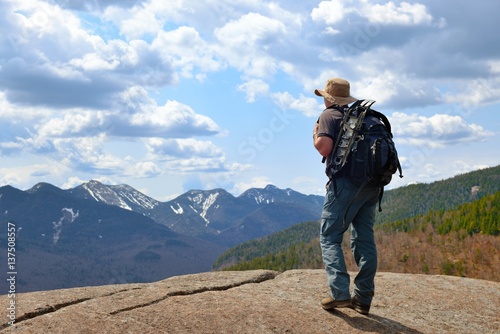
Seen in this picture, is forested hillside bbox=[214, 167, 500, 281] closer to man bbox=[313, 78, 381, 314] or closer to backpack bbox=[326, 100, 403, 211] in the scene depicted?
man bbox=[313, 78, 381, 314]

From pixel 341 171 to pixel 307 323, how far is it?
282 centimetres

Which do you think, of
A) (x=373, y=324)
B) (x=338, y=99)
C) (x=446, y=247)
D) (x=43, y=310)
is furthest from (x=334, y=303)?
(x=446, y=247)

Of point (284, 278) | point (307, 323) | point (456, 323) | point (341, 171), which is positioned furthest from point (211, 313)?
point (456, 323)

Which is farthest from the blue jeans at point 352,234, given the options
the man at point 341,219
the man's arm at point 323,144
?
the man's arm at point 323,144

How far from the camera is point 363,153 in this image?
30.1ft

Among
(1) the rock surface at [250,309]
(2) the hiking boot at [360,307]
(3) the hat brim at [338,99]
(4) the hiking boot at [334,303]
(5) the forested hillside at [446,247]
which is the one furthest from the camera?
(5) the forested hillside at [446,247]

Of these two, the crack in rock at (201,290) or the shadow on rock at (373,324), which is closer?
the shadow on rock at (373,324)

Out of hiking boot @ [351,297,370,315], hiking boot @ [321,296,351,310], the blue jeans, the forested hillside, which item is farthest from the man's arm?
the forested hillside

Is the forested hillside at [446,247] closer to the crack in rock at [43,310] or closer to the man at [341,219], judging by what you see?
the man at [341,219]

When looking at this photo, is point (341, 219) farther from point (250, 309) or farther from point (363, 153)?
point (250, 309)

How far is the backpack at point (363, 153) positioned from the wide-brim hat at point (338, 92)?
431mm

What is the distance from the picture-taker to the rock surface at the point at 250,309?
873 centimetres

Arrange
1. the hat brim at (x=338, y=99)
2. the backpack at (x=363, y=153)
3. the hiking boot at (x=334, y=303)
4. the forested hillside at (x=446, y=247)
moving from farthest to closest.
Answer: the forested hillside at (x=446, y=247)
the hat brim at (x=338, y=99)
the hiking boot at (x=334, y=303)
the backpack at (x=363, y=153)

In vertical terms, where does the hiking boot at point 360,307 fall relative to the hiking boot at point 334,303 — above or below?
below
